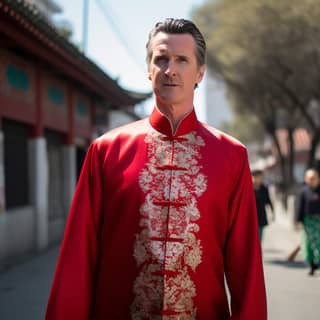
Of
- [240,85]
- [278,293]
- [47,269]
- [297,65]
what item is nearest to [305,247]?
[278,293]

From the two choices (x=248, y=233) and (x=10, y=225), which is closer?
(x=248, y=233)

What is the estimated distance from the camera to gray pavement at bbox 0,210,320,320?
5609 mm

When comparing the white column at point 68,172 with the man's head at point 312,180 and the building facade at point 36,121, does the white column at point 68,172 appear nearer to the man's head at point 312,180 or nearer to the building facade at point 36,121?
the building facade at point 36,121

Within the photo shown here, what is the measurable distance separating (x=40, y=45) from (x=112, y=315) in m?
6.89

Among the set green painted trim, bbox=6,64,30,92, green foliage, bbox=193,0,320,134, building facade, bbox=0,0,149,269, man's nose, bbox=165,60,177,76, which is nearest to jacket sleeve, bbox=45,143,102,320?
man's nose, bbox=165,60,177,76

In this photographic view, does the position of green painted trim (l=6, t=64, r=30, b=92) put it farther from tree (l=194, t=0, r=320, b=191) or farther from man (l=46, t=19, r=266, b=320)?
tree (l=194, t=0, r=320, b=191)

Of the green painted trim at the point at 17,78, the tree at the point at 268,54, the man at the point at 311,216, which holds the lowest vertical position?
the man at the point at 311,216

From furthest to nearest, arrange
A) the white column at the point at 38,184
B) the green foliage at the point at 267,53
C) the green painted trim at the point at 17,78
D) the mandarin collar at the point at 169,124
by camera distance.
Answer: the green foliage at the point at 267,53
the white column at the point at 38,184
the green painted trim at the point at 17,78
the mandarin collar at the point at 169,124

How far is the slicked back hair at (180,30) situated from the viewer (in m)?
1.95

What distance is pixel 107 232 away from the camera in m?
1.95

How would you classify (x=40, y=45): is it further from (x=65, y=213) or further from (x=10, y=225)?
(x=65, y=213)

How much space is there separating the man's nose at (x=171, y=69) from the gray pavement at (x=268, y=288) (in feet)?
13.4

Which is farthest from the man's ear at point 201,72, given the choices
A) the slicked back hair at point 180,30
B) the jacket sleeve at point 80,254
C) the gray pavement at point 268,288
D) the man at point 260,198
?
the man at point 260,198

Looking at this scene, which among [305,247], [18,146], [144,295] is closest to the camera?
[144,295]
